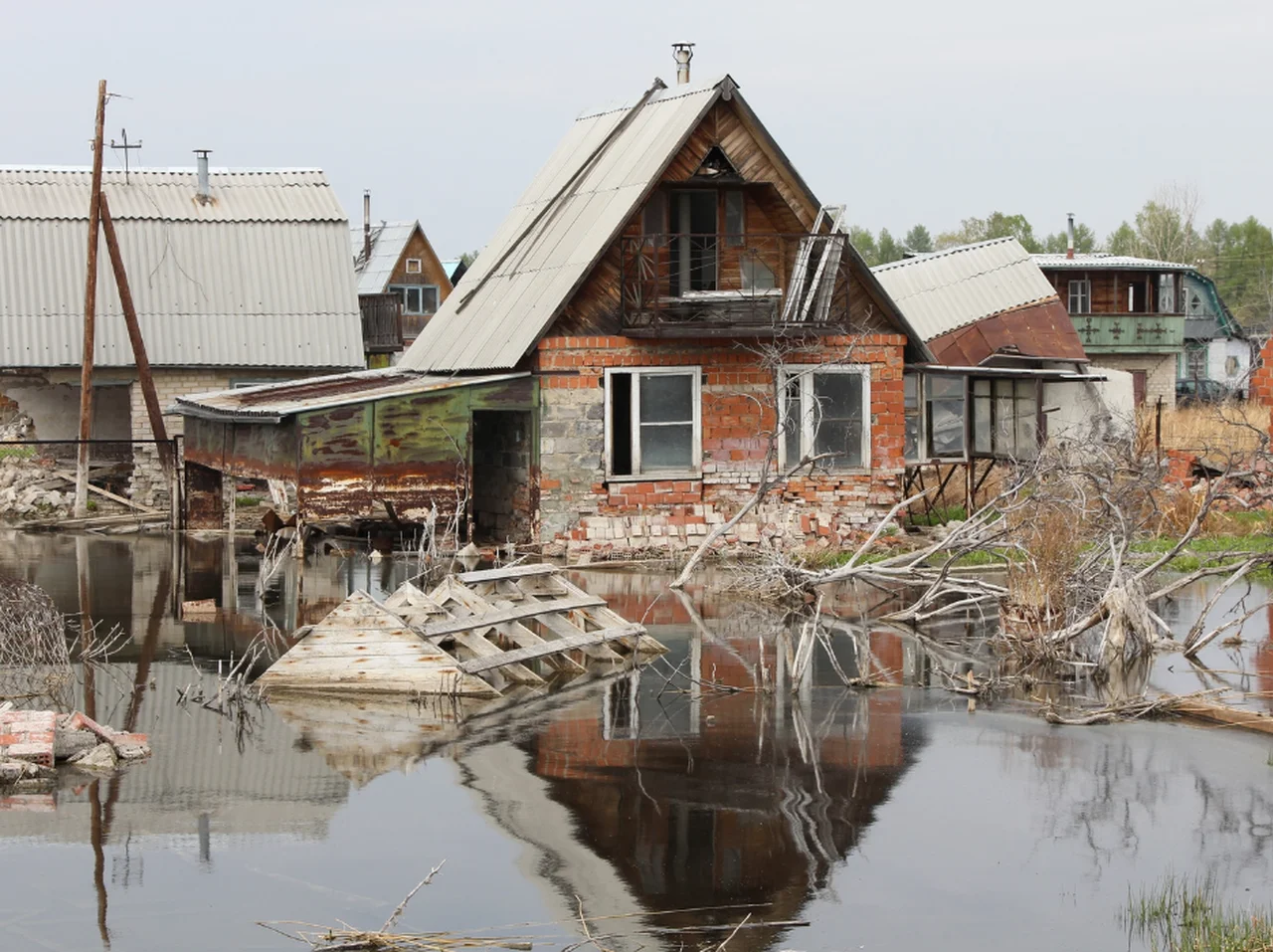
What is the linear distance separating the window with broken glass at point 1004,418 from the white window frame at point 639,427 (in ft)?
17.8

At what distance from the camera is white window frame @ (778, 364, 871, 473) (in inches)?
848

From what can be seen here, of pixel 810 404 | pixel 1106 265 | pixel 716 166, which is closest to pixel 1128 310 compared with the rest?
pixel 1106 265

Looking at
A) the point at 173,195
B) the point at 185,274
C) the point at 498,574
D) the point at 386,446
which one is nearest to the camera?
the point at 498,574

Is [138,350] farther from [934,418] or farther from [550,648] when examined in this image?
[550,648]

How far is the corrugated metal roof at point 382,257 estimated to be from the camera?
53.9 meters

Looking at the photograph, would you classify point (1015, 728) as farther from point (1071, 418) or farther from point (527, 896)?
point (1071, 418)

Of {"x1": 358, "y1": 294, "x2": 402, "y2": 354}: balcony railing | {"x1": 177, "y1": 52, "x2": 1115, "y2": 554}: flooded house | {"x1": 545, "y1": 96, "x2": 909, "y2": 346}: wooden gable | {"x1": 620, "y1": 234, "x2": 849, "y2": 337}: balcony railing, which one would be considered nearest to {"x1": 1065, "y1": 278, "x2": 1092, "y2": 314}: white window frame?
{"x1": 358, "y1": 294, "x2": 402, "y2": 354}: balcony railing

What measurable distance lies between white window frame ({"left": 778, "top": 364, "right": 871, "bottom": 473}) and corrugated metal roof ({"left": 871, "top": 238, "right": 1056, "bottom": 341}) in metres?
7.65

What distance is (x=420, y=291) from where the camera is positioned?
54.9 meters

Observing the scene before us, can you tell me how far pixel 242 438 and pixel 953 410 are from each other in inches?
406

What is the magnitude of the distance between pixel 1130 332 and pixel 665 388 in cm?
2725

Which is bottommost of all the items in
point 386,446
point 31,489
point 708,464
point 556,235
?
point 31,489

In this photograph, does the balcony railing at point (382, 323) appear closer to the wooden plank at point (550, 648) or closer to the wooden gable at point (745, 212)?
the wooden gable at point (745, 212)

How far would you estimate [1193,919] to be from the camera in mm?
7652
